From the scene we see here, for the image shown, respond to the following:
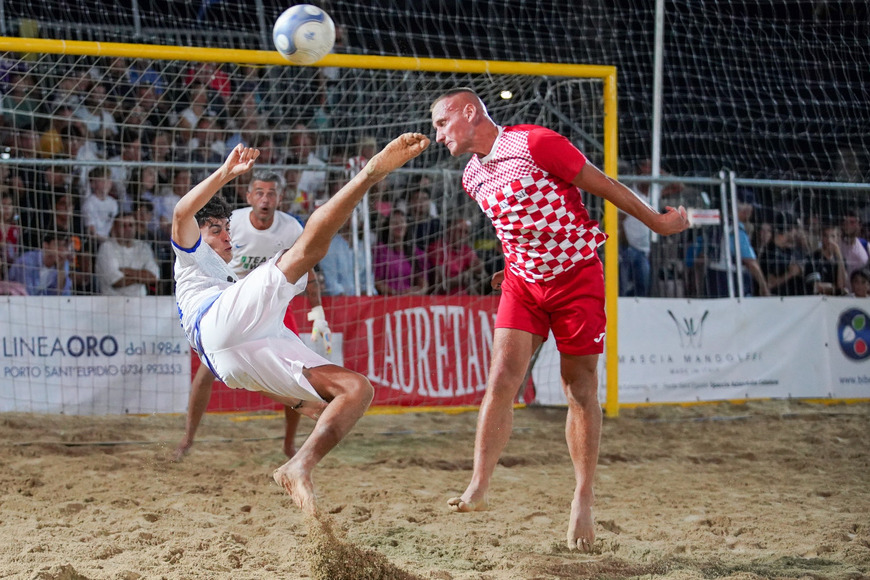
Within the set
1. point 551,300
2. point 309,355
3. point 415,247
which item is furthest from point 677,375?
point 309,355

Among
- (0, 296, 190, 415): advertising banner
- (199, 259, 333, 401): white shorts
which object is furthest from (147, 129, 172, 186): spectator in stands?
(199, 259, 333, 401): white shorts

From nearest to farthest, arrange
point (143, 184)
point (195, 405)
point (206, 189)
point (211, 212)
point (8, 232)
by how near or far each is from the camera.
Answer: point (206, 189) < point (211, 212) < point (195, 405) < point (8, 232) < point (143, 184)

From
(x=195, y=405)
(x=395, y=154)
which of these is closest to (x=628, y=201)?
(x=395, y=154)

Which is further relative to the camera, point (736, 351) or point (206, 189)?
point (736, 351)

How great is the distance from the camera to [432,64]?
23.1 ft

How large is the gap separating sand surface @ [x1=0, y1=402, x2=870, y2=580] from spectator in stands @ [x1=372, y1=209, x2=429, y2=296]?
1.51 m

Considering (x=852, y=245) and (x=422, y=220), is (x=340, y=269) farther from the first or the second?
(x=852, y=245)

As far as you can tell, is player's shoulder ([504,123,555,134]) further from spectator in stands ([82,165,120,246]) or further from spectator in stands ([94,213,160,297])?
spectator in stands ([82,165,120,246])

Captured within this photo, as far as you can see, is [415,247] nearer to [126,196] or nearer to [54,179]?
[126,196]

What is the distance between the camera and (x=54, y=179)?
780 centimetres

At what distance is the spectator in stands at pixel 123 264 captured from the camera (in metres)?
7.88

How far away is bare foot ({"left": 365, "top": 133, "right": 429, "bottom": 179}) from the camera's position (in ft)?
11.9

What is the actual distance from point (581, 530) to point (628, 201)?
1.50m

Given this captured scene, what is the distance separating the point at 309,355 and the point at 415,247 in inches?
205
